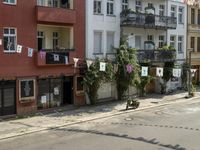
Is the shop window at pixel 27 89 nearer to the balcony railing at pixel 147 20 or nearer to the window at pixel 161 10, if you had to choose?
the balcony railing at pixel 147 20

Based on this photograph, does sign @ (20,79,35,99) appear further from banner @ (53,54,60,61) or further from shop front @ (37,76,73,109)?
banner @ (53,54,60,61)

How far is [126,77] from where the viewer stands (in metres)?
33.4

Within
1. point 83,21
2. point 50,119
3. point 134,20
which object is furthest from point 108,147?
point 134,20

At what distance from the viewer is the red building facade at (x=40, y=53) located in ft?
87.2

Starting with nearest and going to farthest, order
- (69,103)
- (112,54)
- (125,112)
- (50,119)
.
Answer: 1. (50,119)
2. (125,112)
3. (69,103)
4. (112,54)

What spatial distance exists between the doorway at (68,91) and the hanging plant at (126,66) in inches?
159

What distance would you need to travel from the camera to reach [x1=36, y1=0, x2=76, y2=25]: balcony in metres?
28.1

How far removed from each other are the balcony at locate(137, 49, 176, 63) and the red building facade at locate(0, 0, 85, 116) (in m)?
6.85

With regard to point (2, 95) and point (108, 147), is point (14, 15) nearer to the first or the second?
point (2, 95)

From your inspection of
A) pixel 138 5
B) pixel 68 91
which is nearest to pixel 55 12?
pixel 68 91

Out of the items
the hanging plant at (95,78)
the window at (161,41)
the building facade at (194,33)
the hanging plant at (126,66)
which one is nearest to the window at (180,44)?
the building facade at (194,33)

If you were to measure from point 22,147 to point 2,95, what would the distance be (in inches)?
345

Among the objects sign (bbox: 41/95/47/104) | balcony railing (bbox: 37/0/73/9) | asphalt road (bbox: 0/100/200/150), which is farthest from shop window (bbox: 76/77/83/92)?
balcony railing (bbox: 37/0/73/9)

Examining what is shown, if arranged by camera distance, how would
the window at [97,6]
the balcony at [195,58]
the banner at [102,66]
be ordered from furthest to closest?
the balcony at [195,58] < the window at [97,6] < the banner at [102,66]
